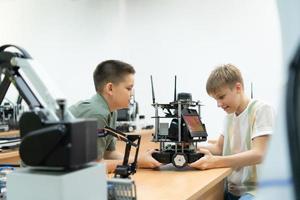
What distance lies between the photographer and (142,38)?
188 inches

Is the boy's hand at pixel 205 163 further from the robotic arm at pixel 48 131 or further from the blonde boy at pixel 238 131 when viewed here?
the robotic arm at pixel 48 131

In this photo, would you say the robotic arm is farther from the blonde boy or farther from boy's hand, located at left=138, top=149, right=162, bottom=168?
the blonde boy

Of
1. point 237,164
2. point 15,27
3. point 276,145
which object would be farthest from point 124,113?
point 276,145

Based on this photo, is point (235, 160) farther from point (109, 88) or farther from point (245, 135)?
point (109, 88)

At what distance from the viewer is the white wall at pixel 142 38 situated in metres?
4.25

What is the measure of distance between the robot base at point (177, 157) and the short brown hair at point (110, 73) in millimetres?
469

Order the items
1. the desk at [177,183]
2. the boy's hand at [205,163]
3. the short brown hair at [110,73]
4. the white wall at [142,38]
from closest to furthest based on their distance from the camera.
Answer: the desk at [177,183] < the boy's hand at [205,163] < the short brown hair at [110,73] < the white wall at [142,38]

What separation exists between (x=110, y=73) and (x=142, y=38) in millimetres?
Answer: 2864

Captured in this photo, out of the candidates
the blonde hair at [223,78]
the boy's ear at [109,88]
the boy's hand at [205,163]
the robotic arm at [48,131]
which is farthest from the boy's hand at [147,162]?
the robotic arm at [48,131]

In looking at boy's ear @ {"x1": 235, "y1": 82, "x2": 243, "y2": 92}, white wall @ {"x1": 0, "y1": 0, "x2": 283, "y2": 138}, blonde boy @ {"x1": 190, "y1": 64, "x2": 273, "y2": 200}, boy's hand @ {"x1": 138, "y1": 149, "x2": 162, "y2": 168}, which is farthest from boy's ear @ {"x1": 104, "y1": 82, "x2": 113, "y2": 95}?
white wall @ {"x1": 0, "y1": 0, "x2": 283, "y2": 138}

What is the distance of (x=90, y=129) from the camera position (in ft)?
3.03

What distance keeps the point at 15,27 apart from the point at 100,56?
1158 millimetres

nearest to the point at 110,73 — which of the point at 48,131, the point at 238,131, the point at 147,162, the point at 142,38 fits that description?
the point at 147,162

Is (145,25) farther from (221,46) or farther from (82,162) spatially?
(82,162)
